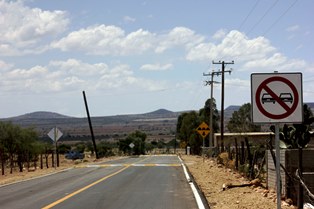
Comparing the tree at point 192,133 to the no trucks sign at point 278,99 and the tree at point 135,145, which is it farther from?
the no trucks sign at point 278,99

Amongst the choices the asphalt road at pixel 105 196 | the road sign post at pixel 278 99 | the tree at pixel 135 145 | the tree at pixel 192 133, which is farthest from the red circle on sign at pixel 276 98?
the tree at pixel 135 145

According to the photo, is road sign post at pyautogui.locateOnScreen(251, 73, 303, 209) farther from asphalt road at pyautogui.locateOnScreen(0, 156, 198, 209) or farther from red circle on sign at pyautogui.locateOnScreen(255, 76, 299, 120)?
asphalt road at pyautogui.locateOnScreen(0, 156, 198, 209)

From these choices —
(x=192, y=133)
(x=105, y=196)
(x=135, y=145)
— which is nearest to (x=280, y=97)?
(x=105, y=196)

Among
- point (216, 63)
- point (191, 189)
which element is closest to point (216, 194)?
point (191, 189)

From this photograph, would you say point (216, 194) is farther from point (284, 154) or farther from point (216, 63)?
A: point (216, 63)

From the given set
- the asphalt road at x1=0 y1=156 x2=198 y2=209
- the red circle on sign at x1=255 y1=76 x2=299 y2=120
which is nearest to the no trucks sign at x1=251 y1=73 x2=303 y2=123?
the red circle on sign at x1=255 y1=76 x2=299 y2=120

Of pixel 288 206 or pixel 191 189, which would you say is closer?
pixel 288 206

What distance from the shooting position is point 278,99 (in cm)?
768

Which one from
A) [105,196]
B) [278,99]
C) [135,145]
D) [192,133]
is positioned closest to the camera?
[278,99]

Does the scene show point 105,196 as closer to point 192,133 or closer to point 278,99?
point 278,99

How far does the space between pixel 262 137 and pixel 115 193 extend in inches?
1707

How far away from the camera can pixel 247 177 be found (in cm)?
1923

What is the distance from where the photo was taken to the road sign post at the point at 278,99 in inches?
301

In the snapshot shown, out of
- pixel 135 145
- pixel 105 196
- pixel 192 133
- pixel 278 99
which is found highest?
pixel 278 99
